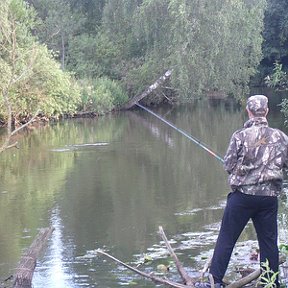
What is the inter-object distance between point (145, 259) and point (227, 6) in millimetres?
22607

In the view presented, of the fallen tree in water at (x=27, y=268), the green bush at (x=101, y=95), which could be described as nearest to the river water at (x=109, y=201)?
the fallen tree in water at (x=27, y=268)

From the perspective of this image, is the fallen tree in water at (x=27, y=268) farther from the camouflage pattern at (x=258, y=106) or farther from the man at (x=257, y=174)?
the camouflage pattern at (x=258, y=106)

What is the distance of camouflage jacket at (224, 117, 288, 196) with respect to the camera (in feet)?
17.5

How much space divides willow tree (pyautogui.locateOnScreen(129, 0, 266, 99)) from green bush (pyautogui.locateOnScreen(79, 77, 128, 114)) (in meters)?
2.65

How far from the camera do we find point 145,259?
7953 millimetres

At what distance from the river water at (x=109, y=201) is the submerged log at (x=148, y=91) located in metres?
8.92

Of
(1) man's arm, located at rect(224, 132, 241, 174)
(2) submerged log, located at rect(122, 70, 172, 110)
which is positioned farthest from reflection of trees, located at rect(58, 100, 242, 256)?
(2) submerged log, located at rect(122, 70, 172, 110)

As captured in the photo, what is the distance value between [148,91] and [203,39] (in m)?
5.40

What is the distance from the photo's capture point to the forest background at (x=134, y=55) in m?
27.8

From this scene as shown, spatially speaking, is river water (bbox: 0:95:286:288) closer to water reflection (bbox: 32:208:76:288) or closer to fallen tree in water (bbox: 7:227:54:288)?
water reflection (bbox: 32:208:76:288)

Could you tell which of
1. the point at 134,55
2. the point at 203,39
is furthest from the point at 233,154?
the point at 134,55

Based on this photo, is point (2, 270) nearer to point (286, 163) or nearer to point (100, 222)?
point (100, 222)

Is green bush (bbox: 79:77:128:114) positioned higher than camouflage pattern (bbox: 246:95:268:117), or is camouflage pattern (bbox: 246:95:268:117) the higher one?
camouflage pattern (bbox: 246:95:268:117)

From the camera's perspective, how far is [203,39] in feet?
96.7
